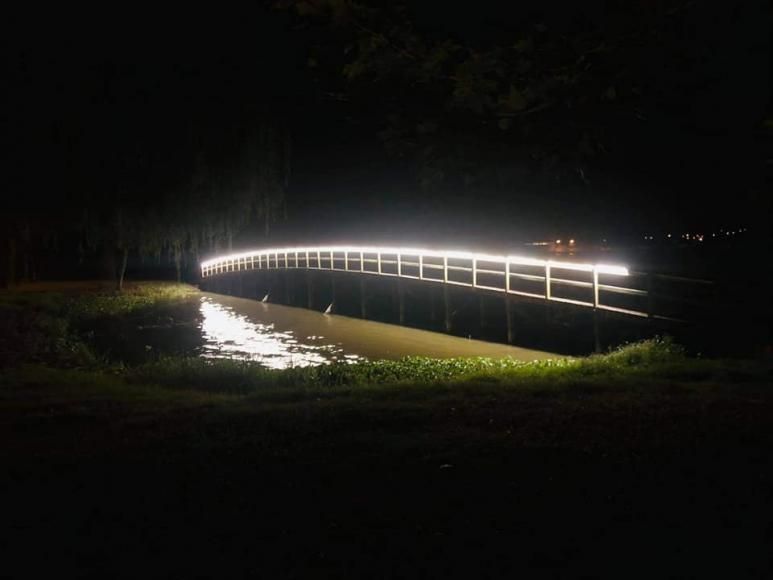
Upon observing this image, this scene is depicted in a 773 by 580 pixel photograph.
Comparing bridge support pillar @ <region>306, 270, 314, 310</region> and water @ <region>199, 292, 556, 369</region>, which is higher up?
bridge support pillar @ <region>306, 270, 314, 310</region>

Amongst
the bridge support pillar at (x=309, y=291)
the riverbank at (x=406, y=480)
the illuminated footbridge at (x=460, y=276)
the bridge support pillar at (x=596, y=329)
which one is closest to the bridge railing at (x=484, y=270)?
the illuminated footbridge at (x=460, y=276)

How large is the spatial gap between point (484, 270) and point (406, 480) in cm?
1416

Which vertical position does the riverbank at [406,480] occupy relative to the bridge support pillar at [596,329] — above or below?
above

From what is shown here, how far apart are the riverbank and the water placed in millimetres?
6448

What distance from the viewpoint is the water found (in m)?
17.2

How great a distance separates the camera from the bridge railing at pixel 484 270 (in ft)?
57.3

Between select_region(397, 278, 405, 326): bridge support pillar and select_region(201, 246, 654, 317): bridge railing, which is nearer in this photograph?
select_region(201, 246, 654, 317): bridge railing

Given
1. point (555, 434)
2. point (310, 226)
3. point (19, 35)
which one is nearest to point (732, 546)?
point (555, 434)

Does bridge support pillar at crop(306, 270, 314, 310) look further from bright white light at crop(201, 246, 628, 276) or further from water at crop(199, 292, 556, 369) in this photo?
water at crop(199, 292, 556, 369)

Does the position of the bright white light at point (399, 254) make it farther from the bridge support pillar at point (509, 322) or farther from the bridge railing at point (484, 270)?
the bridge support pillar at point (509, 322)

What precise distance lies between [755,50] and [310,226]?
44416mm

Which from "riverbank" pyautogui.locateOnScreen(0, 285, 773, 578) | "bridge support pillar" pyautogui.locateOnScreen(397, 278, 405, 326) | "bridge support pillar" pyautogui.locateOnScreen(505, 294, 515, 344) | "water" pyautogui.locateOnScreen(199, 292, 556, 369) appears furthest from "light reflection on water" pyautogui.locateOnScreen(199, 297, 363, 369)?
"riverbank" pyautogui.locateOnScreen(0, 285, 773, 578)

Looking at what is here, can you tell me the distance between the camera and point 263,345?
19250 millimetres

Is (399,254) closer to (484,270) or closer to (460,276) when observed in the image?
(484,270)
